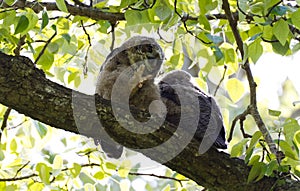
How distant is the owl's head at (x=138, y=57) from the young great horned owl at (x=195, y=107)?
0.48 ft

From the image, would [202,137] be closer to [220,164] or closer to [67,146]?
[220,164]

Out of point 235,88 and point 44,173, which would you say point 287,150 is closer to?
point 235,88

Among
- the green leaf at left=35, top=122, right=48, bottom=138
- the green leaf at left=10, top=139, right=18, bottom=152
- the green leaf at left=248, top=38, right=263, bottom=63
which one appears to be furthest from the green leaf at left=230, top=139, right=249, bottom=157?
the green leaf at left=10, top=139, right=18, bottom=152

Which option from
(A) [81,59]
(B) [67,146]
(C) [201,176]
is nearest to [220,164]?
(C) [201,176]

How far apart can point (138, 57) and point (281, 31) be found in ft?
2.83

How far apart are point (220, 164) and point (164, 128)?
0.29 metres

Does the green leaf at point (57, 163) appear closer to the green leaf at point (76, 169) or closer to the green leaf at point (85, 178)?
the green leaf at point (76, 169)

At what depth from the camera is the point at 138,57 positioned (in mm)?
3334

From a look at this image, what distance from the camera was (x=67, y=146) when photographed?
4.31m

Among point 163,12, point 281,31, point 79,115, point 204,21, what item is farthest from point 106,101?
point 281,31

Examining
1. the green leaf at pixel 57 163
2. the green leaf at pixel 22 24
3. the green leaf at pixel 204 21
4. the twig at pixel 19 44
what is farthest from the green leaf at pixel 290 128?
the twig at pixel 19 44

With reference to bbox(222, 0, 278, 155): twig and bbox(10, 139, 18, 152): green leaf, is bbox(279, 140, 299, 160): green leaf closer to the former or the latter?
bbox(222, 0, 278, 155): twig

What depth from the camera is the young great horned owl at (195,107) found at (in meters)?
3.07

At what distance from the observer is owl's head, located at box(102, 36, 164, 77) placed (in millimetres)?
3332
